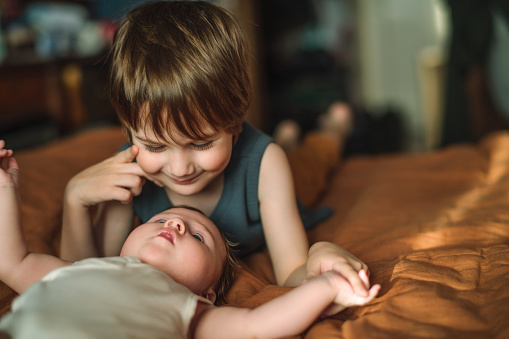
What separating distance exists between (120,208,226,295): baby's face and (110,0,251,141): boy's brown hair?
0.16 meters

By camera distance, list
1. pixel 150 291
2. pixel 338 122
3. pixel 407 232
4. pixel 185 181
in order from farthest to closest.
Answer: pixel 338 122
pixel 407 232
pixel 185 181
pixel 150 291

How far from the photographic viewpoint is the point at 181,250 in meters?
0.78

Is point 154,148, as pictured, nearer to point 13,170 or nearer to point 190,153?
point 190,153

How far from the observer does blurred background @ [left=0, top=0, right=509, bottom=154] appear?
86.6 inches

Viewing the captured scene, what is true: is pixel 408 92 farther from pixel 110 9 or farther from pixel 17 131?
pixel 17 131

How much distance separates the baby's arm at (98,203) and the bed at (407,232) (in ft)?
0.28

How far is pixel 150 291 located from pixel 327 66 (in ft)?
14.2

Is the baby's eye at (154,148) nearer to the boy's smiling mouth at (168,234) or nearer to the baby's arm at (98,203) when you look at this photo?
the baby's arm at (98,203)

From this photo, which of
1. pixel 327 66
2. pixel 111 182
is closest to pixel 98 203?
pixel 111 182

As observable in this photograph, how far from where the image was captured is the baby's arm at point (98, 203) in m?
0.93

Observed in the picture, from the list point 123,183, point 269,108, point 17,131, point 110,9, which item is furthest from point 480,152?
point 269,108

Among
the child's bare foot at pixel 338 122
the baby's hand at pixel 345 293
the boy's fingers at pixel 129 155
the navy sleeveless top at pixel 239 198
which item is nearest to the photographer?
the baby's hand at pixel 345 293

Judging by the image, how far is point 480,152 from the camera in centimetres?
175

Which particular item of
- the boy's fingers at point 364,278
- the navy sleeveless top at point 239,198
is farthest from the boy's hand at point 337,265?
the navy sleeveless top at point 239,198
